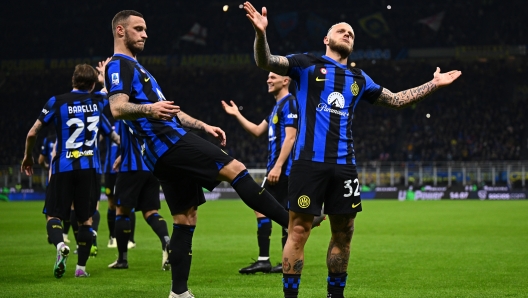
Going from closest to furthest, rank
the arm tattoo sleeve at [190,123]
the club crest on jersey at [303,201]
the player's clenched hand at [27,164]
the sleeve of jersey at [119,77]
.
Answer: the club crest on jersey at [303,201] → the sleeve of jersey at [119,77] → the arm tattoo sleeve at [190,123] → the player's clenched hand at [27,164]

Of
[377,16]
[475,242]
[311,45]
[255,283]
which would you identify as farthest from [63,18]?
[255,283]

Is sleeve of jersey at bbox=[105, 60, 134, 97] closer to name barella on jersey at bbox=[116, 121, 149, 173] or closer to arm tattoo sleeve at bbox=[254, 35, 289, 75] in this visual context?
arm tattoo sleeve at bbox=[254, 35, 289, 75]

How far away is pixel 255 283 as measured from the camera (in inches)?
290

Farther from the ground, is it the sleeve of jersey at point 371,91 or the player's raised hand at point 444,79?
the player's raised hand at point 444,79

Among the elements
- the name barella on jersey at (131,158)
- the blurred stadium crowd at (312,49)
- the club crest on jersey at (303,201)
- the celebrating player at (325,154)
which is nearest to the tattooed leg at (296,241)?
the celebrating player at (325,154)

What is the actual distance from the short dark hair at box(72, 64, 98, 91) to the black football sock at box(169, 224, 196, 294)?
294 centimetres

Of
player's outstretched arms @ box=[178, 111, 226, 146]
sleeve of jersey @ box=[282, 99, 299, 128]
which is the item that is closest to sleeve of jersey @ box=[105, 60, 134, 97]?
player's outstretched arms @ box=[178, 111, 226, 146]

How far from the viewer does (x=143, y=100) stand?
552 cm

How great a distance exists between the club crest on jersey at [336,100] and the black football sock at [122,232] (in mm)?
4281

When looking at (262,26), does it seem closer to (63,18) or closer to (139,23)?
(139,23)

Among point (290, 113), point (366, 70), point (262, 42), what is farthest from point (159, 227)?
point (366, 70)

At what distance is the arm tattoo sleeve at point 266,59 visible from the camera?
4.85 meters

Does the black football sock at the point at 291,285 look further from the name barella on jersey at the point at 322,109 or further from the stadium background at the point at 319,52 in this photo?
the stadium background at the point at 319,52

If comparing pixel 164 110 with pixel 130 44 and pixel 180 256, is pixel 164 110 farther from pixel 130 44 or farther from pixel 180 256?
pixel 180 256
